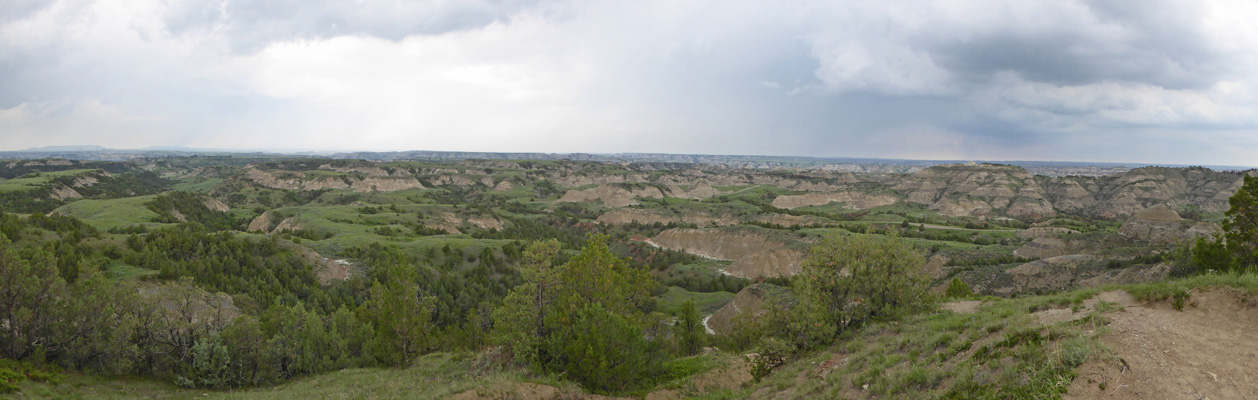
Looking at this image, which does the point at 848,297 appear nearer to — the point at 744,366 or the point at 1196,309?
the point at 744,366

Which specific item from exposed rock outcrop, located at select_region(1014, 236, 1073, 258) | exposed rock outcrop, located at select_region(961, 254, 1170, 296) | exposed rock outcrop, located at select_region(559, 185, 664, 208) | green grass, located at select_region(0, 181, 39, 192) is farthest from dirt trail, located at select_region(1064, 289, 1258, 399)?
green grass, located at select_region(0, 181, 39, 192)

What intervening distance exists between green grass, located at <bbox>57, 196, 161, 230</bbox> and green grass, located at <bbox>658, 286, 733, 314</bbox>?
239 feet

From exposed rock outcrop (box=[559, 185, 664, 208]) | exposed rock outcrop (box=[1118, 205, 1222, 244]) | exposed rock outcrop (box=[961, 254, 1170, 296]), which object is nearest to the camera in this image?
exposed rock outcrop (box=[961, 254, 1170, 296])

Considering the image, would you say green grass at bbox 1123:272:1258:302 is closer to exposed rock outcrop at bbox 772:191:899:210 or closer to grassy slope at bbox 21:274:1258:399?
grassy slope at bbox 21:274:1258:399

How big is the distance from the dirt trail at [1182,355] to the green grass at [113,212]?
9557 centimetres

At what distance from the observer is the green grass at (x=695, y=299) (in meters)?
59.2

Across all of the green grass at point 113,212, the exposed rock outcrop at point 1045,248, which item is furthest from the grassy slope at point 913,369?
the green grass at point 113,212

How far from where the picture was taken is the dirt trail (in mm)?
8609

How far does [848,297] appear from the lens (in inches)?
797

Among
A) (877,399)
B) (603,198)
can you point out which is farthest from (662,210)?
(877,399)

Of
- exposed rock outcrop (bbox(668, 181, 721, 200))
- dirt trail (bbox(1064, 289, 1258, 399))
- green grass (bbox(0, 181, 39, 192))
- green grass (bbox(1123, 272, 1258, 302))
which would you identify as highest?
green grass (bbox(1123, 272, 1258, 302))

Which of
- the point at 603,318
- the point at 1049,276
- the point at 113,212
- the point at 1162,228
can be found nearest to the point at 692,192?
the point at 1162,228

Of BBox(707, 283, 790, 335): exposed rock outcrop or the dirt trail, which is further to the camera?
BBox(707, 283, 790, 335): exposed rock outcrop

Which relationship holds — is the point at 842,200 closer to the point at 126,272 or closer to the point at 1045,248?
the point at 1045,248
